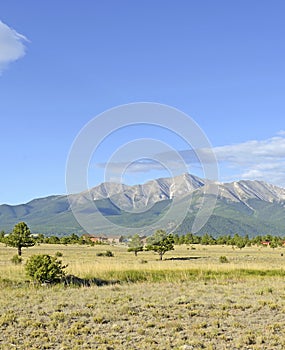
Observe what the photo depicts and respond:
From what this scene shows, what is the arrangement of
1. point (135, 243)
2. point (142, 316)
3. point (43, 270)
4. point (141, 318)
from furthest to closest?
point (135, 243) → point (43, 270) → point (142, 316) → point (141, 318)

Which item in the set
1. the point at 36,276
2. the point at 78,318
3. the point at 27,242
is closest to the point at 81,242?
the point at 27,242

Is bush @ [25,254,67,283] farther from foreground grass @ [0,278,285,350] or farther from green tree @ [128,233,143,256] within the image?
green tree @ [128,233,143,256]

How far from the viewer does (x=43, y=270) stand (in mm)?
20859

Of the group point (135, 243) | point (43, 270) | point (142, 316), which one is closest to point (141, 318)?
point (142, 316)

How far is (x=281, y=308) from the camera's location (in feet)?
48.7

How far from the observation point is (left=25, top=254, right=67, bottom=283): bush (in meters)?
20.8

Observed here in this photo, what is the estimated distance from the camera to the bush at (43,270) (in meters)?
20.8

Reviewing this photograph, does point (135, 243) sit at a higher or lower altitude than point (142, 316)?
higher

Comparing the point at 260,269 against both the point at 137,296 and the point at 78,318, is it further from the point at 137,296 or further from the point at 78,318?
the point at 78,318

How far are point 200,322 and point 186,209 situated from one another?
23149 mm

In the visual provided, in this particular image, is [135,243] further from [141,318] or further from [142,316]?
[141,318]

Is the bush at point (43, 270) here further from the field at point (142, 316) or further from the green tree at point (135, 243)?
the green tree at point (135, 243)

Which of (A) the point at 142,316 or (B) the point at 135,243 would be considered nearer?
(A) the point at 142,316

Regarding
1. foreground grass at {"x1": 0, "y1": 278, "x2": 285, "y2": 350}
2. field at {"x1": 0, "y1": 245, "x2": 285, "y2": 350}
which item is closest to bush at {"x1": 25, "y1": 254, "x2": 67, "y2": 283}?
field at {"x1": 0, "y1": 245, "x2": 285, "y2": 350}
